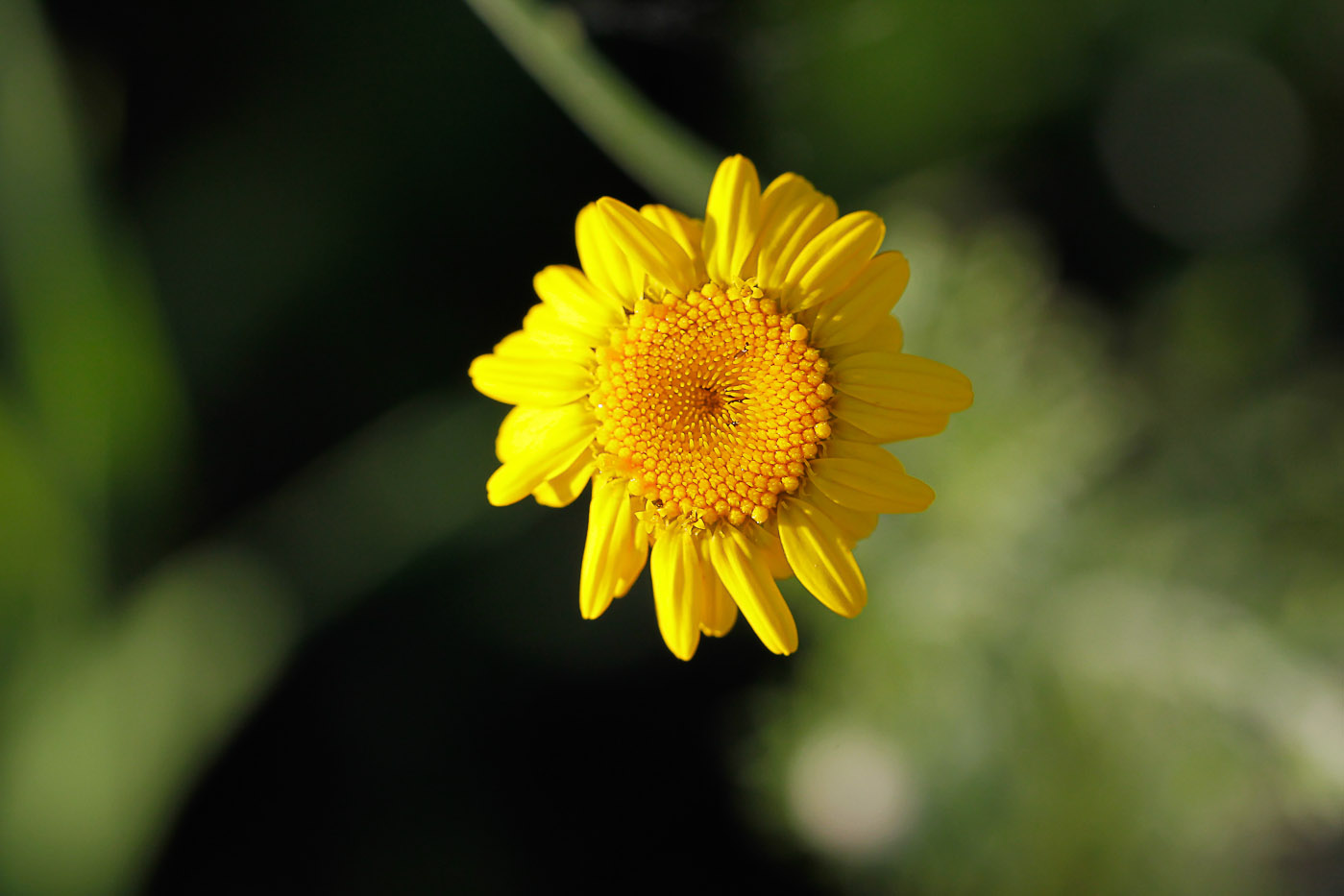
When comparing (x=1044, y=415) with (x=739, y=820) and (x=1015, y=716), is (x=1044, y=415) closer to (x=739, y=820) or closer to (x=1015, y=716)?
(x=1015, y=716)

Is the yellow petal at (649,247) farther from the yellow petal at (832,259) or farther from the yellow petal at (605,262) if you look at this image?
the yellow petal at (832,259)

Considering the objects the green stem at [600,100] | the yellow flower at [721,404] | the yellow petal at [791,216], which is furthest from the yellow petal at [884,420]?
the green stem at [600,100]

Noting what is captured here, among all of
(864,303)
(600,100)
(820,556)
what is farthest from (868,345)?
(600,100)

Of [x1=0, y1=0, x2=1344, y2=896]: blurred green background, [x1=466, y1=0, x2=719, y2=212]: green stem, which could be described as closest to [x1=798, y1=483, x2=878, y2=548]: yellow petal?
[x1=466, y1=0, x2=719, y2=212]: green stem

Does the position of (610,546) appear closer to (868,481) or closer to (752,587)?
(752,587)

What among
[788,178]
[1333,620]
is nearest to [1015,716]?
[1333,620]
